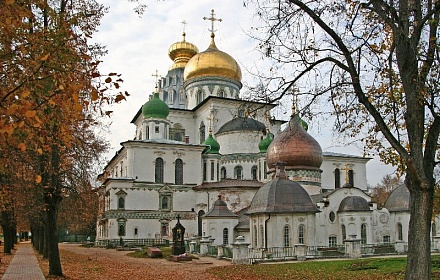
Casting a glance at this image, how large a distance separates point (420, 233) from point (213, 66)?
160ft

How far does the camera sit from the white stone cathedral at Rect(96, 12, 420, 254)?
3034cm

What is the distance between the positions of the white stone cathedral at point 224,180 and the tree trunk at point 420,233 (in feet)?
13.2

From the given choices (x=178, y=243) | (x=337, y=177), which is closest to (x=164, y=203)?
(x=178, y=243)

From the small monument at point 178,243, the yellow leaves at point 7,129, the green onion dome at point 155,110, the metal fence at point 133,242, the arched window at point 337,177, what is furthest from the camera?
the arched window at point 337,177

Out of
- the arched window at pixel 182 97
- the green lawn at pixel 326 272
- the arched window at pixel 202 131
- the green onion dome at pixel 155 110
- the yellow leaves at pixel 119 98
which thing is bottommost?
the green lawn at pixel 326 272

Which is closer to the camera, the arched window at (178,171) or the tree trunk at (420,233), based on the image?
the tree trunk at (420,233)

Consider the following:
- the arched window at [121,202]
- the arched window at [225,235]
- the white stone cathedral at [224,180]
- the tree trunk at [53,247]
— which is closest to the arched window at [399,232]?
the white stone cathedral at [224,180]

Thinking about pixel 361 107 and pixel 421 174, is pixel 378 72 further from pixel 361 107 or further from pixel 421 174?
pixel 421 174

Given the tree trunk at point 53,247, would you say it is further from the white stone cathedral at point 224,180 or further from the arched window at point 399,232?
the arched window at point 399,232

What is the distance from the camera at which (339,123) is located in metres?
11.8

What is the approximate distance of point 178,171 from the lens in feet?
160

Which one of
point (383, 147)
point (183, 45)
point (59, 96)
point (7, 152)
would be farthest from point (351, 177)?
point (59, 96)

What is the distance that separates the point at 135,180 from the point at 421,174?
38.8m

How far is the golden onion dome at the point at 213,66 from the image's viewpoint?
57.3 metres
